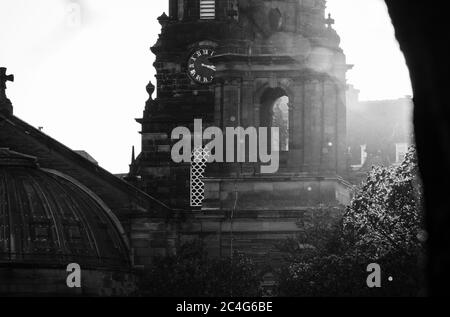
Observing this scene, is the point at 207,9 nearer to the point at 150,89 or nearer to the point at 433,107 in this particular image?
the point at 150,89

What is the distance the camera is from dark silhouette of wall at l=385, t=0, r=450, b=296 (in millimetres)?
4402

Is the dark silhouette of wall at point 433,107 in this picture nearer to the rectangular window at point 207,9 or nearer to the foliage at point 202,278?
the foliage at point 202,278

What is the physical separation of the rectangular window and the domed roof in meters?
9.95

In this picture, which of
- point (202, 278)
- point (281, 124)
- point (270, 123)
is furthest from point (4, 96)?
point (281, 124)

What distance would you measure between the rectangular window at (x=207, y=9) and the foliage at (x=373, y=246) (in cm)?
1604

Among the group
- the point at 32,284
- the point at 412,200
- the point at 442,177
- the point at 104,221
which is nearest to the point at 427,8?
the point at 442,177

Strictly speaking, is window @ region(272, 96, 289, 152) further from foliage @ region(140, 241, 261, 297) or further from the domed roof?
foliage @ region(140, 241, 261, 297)

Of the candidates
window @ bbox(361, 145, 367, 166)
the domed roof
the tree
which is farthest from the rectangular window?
window @ bbox(361, 145, 367, 166)

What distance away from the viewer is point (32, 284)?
55.4m

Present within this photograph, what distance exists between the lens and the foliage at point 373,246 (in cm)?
4459

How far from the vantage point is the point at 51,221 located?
5834 cm

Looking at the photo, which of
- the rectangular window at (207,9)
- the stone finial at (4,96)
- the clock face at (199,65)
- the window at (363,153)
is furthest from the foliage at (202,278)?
the window at (363,153)

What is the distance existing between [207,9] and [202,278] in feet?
55.2

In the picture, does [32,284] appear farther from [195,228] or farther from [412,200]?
[412,200]
